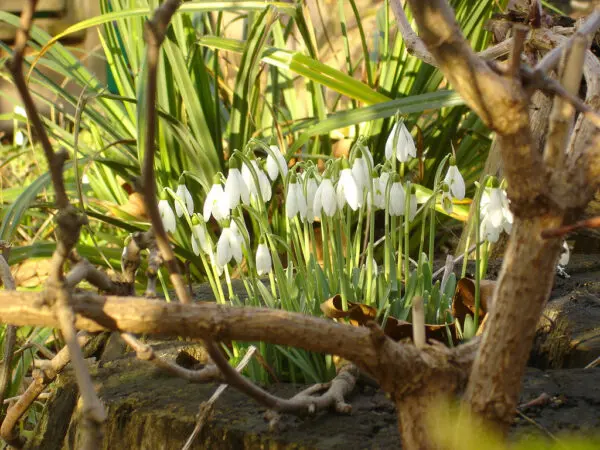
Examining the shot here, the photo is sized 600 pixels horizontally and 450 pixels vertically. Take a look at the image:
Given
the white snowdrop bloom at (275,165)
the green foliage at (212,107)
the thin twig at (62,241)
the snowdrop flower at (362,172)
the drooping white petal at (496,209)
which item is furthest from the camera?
the green foliage at (212,107)

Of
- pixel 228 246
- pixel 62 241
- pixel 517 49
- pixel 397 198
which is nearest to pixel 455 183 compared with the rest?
pixel 397 198

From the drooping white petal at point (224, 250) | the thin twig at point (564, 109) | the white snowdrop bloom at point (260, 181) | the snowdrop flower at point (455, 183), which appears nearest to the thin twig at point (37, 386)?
the drooping white petal at point (224, 250)

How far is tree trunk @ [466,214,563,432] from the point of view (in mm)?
951

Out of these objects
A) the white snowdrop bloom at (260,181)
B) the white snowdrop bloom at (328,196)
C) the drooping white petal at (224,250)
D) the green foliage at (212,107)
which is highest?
the green foliage at (212,107)

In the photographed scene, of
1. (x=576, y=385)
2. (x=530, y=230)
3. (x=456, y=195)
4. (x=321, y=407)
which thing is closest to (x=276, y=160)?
(x=456, y=195)

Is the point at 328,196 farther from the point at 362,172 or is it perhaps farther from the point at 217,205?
the point at 217,205

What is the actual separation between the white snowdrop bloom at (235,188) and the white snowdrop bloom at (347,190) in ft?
0.60

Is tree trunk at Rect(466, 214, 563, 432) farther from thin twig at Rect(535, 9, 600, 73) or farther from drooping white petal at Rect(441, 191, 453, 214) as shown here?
drooping white petal at Rect(441, 191, 453, 214)

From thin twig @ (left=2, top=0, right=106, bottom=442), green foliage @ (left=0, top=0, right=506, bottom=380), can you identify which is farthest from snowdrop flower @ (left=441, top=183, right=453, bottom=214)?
thin twig @ (left=2, top=0, right=106, bottom=442)

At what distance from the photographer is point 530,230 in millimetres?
945

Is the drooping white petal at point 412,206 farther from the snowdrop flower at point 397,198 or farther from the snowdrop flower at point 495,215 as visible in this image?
the snowdrop flower at point 495,215

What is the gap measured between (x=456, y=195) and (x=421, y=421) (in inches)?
30.4

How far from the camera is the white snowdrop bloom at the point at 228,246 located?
5.36 feet

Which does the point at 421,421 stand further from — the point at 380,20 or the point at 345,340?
the point at 380,20
